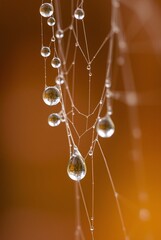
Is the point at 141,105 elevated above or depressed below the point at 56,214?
above

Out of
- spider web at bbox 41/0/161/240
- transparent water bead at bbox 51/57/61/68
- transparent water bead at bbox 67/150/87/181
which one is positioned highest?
spider web at bbox 41/0/161/240

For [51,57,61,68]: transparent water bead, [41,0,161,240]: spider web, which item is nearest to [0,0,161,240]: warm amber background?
[41,0,161,240]: spider web

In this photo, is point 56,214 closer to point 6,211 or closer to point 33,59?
point 6,211

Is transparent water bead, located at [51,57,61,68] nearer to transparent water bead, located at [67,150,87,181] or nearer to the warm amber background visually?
transparent water bead, located at [67,150,87,181]

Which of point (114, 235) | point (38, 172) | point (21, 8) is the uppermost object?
point (21, 8)

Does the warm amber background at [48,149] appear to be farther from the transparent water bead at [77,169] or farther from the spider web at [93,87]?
the transparent water bead at [77,169]

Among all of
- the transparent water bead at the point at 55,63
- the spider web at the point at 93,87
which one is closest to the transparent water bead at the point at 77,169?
the transparent water bead at the point at 55,63

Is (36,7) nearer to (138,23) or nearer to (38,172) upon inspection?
(138,23)

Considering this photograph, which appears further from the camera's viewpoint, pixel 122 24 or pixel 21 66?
pixel 21 66

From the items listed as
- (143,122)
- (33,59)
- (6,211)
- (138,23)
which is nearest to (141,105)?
(143,122)
